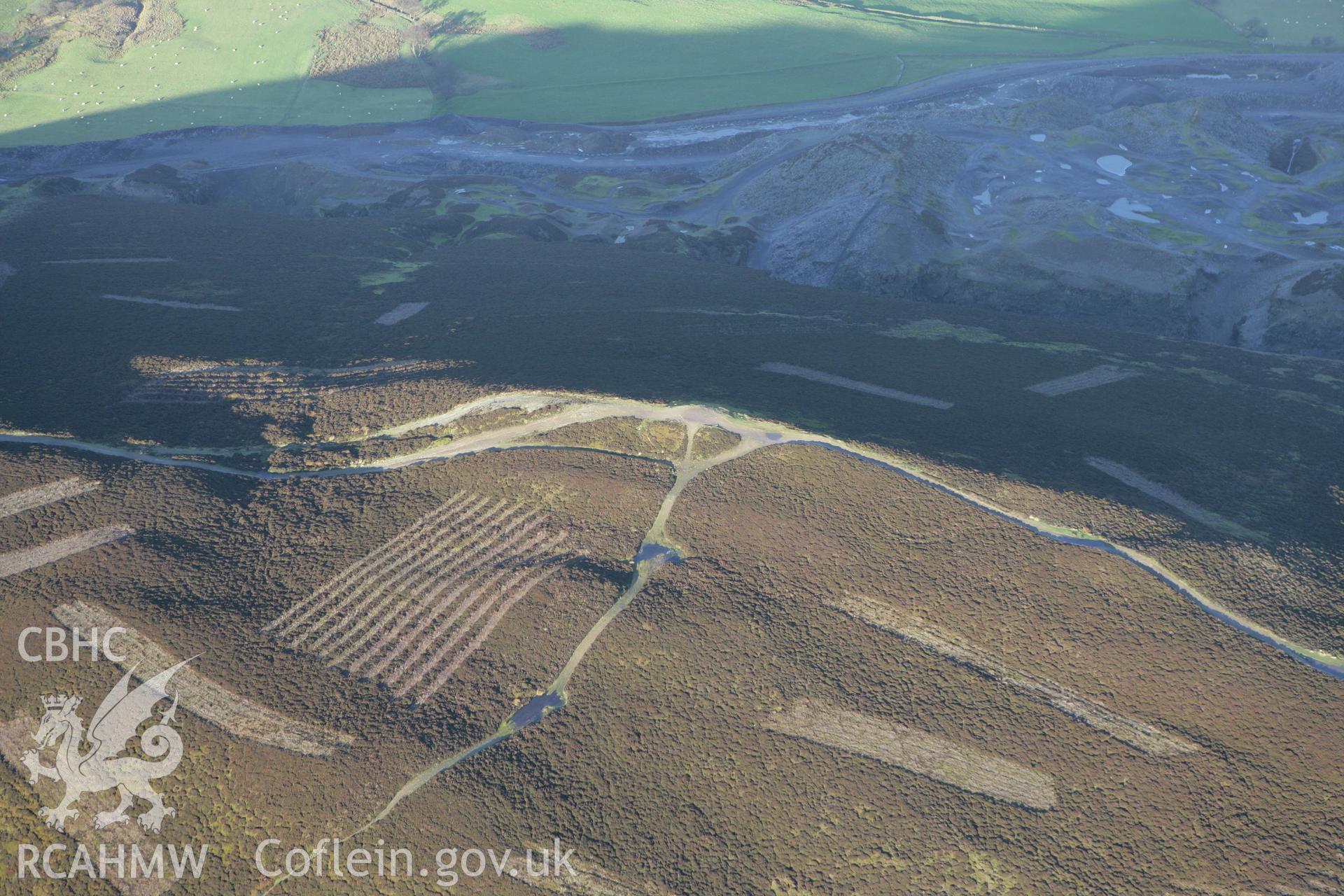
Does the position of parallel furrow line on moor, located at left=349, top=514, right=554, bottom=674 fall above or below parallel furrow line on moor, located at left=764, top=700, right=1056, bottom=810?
above

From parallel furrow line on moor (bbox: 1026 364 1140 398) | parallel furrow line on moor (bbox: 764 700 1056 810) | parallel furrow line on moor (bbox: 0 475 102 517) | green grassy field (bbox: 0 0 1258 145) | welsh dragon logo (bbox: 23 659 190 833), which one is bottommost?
parallel furrow line on moor (bbox: 764 700 1056 810)

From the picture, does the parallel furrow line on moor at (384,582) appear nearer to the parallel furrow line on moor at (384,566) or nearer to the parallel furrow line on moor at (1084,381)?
the parallel furrow line on moor at (384,566)

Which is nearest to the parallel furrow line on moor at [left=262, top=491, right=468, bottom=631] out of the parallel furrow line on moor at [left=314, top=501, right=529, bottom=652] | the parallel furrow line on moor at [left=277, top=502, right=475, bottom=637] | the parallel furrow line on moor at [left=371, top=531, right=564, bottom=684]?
the parallel furrow line on moor at [left=277, top=502, right=475, bottom=637]

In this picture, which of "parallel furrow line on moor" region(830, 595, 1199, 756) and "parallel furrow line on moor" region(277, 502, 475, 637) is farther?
"parallel furrow line on moor" region(277, 502, 475, 637)

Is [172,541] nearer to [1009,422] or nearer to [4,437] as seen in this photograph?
[4,437]

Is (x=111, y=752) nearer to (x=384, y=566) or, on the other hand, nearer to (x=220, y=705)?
(x=220, y=705)

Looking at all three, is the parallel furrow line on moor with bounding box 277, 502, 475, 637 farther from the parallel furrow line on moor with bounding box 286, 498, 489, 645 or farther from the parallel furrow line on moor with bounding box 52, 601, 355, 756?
the parallel furrow line on moor with bounding box 52, 601, 355, 756
